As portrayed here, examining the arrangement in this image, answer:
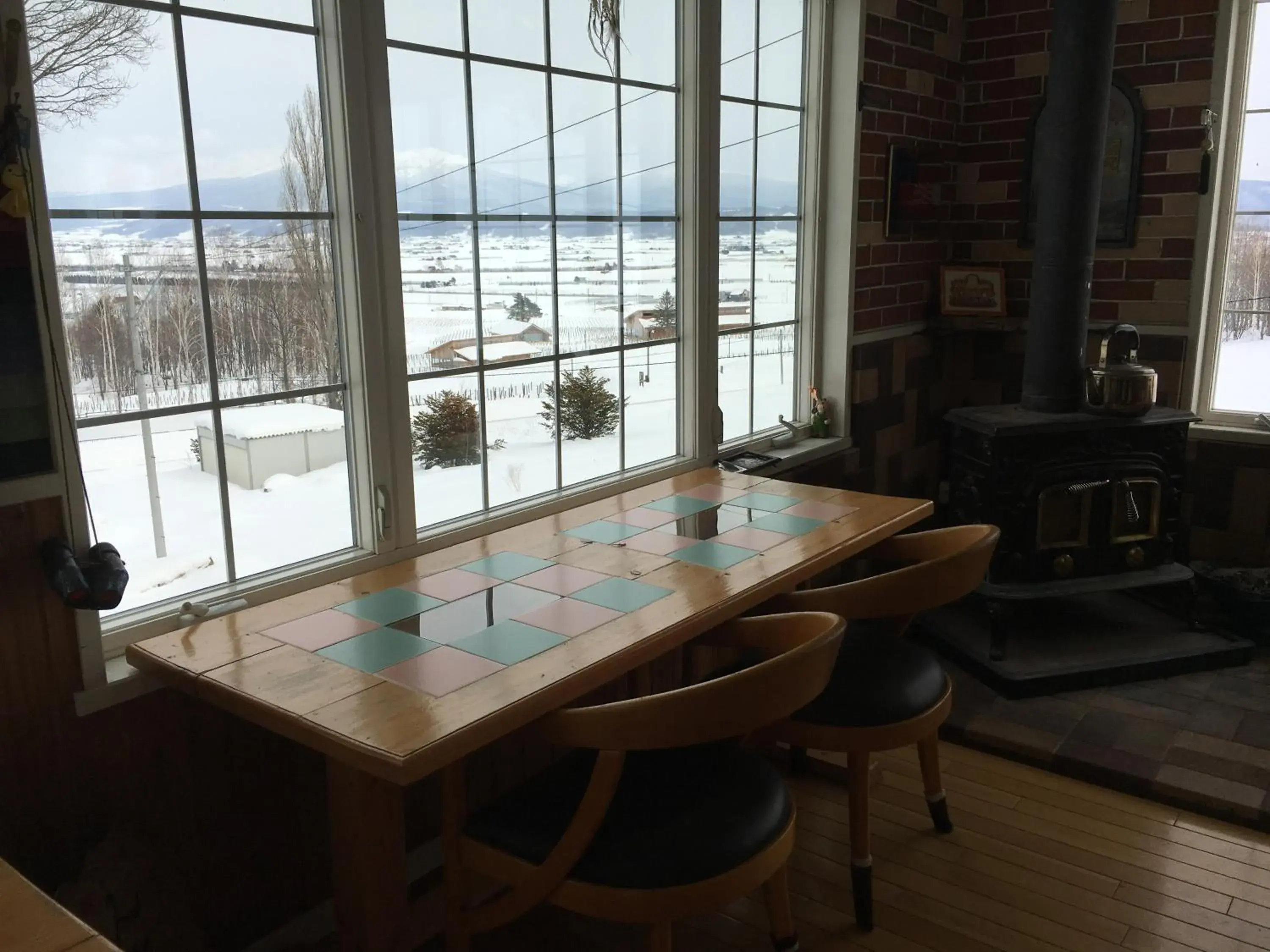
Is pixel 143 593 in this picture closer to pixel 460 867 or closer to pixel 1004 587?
pixel 460 867

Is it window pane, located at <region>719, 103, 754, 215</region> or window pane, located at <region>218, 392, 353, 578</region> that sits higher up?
window pane, located at <region>719, 103, 754, 215</region>

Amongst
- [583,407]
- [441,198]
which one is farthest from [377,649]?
[583,407]

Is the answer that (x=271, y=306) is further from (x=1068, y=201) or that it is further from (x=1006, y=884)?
(x=1068, y=201)

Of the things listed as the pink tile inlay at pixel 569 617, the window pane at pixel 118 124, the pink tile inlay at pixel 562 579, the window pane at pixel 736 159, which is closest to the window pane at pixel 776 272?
the window pane at pixel 736 159

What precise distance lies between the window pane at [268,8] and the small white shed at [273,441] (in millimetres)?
780

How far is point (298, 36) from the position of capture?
2123mm

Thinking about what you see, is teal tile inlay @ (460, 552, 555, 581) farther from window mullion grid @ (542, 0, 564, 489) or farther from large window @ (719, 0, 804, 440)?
large window @ (719, 0, 804, 440)

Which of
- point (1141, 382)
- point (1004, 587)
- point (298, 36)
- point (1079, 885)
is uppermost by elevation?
point (298, 36)

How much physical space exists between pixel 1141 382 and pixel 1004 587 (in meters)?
0.81

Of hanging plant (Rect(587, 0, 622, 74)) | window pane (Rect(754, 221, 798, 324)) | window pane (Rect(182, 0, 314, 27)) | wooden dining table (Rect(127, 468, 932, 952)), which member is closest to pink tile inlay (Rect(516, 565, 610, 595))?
wooden dining table (Rect(127, 468, 932, 952))

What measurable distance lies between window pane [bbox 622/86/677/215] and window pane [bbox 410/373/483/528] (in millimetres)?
839

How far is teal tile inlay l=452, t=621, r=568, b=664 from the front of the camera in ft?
5.95

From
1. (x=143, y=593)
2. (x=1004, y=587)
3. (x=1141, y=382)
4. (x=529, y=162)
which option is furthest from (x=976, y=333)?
(x=143, y=593)

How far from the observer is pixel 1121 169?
404 cm
